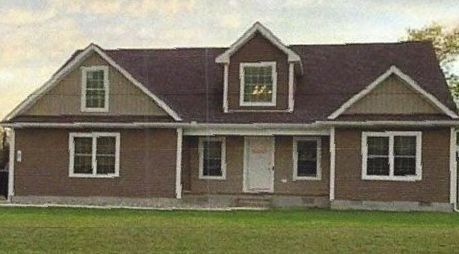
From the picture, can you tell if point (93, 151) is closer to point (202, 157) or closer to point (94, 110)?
point (94, 110)

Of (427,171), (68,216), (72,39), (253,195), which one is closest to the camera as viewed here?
(68,216)

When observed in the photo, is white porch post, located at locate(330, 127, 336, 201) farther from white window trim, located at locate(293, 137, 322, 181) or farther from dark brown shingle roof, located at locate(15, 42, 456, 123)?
white window trim, located at locate(293, 137, 322, 181)

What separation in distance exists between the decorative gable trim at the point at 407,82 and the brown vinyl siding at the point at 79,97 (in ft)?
20.9

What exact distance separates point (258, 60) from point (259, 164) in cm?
332

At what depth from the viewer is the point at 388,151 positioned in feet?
89.0

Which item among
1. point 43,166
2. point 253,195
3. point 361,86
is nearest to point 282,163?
point 253,195

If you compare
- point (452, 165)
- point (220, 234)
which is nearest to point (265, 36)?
point (452, 165)

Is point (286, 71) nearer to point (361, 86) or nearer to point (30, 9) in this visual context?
point (361, 86)

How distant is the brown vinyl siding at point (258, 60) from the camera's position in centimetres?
2953

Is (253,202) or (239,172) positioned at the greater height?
(239,172)

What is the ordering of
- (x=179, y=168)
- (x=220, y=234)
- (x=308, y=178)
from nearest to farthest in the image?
(x=220, y=234), (x=179, y=168), (x=308, y=178)

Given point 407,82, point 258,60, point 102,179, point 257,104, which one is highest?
point 258,60

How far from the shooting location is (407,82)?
26.9 m

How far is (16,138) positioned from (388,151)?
1200 centimetres
